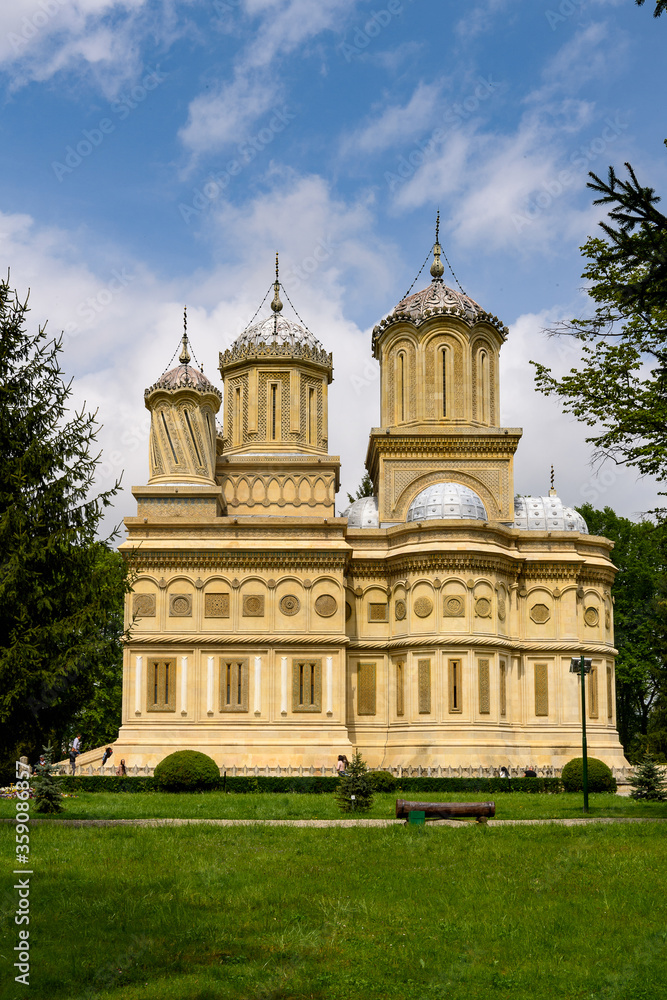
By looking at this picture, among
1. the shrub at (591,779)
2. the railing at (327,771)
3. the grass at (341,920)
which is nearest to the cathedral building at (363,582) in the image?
the railing at (327,771)

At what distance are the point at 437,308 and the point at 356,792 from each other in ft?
81.5

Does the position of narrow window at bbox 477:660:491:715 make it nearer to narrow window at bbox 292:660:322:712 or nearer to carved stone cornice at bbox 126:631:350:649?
carved stone cornice at bbox 126:631:350:649

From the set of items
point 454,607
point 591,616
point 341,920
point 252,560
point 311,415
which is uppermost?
point 311,415

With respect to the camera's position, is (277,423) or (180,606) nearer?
(180,606)

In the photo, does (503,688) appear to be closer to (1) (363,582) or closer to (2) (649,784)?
(1) (363,582)

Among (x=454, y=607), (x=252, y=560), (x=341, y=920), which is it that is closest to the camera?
(x=341, y=920)

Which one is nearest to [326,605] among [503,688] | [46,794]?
[503,688]

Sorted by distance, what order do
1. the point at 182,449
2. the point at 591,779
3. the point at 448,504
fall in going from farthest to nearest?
the point at 182,449
the point at 448,504
the point at 591,779

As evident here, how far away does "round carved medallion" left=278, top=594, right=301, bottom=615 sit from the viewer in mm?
37406

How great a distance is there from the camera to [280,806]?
23.0m

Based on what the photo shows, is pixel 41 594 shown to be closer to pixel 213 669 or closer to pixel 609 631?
pixel 213 669

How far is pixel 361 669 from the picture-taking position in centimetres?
3866

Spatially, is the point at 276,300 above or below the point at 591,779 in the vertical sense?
above

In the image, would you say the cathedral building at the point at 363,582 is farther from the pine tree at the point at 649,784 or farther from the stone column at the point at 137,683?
the pine tree at the point at 649,784
